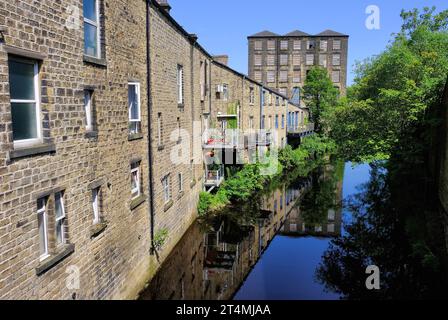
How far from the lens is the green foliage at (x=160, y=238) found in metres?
13.0

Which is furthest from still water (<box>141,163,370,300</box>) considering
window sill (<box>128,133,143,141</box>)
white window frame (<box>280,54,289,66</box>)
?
white window frame (<box>280,54,289,66</box>)

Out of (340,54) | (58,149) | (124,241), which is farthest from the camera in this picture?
(340,54)

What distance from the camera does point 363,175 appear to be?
122 ft

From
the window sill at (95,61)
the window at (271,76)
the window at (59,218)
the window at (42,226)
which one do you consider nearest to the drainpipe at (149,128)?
the window sill at (95,61)

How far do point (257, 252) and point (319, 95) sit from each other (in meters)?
43.9

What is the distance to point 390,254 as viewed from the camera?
51.0 ft

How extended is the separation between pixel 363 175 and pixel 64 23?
34.0m

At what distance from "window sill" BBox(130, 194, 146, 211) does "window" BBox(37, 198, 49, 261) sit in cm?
383

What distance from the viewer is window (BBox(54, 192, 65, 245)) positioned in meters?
7.76

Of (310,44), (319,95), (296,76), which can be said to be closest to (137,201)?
(319,95)

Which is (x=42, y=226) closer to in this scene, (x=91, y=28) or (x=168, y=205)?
(x=91, y=28)

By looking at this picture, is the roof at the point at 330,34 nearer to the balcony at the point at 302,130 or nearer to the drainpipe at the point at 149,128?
the balcony at the point at 302,130
